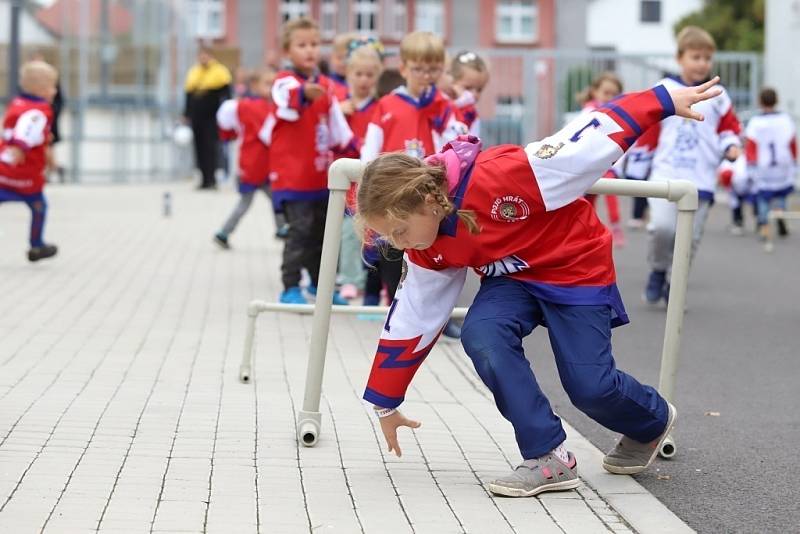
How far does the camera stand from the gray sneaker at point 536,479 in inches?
193

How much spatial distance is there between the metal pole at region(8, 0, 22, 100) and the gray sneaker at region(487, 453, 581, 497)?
1988 centimetres

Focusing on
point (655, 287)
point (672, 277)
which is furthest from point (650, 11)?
point (672, 277)

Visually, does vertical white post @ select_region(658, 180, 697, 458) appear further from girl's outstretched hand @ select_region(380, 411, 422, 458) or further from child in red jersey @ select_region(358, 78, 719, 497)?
girl's outstretched hand @ select_region(380, 411, 422, 458)

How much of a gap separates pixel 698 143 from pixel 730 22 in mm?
47095

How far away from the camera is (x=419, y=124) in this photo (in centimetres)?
873

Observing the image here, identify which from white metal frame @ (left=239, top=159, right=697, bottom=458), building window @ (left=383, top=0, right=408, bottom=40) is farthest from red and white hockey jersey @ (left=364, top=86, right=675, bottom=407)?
building window @ (left=383, top=0, right=408, bottom=40)

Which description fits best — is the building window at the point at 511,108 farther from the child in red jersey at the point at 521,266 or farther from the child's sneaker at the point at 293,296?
the child in red jersey at the point at 521,266

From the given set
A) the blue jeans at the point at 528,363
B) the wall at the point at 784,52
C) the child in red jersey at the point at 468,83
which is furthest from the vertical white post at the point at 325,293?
the wall at the point at 784,52

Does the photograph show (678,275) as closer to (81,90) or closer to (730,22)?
(81,90)

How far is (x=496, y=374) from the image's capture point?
16.1 feet

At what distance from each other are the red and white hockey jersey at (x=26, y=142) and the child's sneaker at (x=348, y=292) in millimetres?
2904

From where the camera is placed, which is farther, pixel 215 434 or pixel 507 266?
pixel 215 434

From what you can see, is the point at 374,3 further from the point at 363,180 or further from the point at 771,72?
the point at 363,180

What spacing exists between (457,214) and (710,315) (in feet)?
19.4
